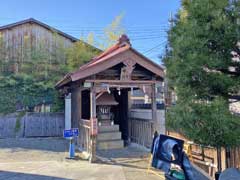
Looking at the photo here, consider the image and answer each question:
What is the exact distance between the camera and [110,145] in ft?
28.9

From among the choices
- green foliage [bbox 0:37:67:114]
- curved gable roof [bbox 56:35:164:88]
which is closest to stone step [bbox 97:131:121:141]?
curved gable roof [bbox 56:35:164:88]

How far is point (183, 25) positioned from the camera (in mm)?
3623

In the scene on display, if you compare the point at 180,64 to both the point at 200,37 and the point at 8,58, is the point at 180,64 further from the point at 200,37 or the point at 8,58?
the point at 8,58

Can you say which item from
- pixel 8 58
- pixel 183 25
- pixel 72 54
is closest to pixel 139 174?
pixel 183 25

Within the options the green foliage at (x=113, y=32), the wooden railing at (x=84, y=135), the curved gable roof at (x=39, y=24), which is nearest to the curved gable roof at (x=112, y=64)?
the wooden railing at (x=84, y=135)

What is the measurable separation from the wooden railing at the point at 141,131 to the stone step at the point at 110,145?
0.62 metres

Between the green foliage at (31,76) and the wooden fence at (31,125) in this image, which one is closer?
the wooden fence at (31,125)

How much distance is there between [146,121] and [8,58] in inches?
408

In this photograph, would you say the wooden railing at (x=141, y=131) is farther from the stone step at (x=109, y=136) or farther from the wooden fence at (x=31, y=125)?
the wooden fence at (x=31, y=125)

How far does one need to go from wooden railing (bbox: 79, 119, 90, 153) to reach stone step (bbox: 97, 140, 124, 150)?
542 millimetres

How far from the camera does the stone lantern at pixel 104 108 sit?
8977 millimetres

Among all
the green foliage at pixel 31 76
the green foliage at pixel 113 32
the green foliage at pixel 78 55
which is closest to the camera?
the green foliage at pixel 31 76

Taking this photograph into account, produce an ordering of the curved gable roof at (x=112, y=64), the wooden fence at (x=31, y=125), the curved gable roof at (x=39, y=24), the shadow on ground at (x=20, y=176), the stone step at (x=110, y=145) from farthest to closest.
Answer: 1. the curved gable roof at (x=39, y=24)
2. the wooden fence at (x=31, y=125)
3. the stone step at (x=110, y=145)
4. the curved gable roof at (x=112, y=64)
5. the shadow on ground at (x=20, y=176)

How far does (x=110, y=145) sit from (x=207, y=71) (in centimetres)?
596
